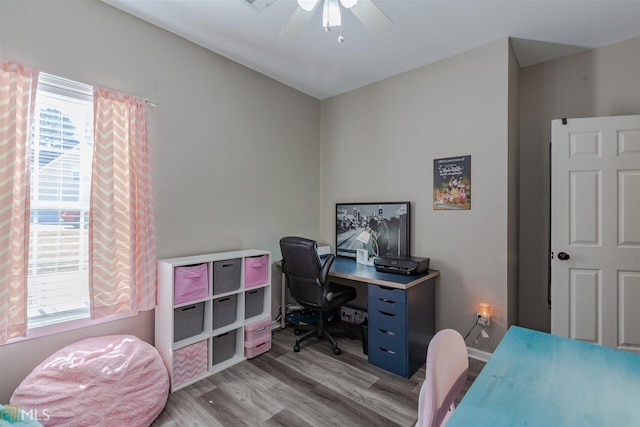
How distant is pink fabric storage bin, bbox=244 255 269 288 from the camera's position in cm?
255

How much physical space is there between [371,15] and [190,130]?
170 centimetres

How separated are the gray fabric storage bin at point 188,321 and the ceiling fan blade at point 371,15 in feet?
7.56

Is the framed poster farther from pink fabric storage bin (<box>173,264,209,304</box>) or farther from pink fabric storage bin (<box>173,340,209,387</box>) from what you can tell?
pink fabric storage bin (<box>173,340,209,387</box>)

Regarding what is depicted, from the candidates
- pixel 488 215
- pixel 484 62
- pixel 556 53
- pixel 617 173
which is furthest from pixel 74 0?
pixel 617 173

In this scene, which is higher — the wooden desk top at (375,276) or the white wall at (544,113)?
the white wall at (544,113)

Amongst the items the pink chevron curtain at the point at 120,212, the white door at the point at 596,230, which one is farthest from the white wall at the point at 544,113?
the pink chevron curtain at the point at 120,212

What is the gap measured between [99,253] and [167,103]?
4.13 ft

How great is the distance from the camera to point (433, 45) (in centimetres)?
251

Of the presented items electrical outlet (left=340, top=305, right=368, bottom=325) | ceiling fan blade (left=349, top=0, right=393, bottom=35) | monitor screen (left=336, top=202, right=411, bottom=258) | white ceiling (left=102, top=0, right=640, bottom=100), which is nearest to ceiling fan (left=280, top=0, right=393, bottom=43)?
ceiling fan blade (left=349, top=0, right=393, bottom=35)

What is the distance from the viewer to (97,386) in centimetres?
165

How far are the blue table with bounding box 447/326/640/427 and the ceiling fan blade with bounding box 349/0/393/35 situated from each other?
175 centimetres

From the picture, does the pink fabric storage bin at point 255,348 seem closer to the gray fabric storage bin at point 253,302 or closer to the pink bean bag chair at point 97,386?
the gray fabric storage bin at point 253,302

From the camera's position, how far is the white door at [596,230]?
219 cm

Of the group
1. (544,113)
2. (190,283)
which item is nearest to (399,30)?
(544,113)
